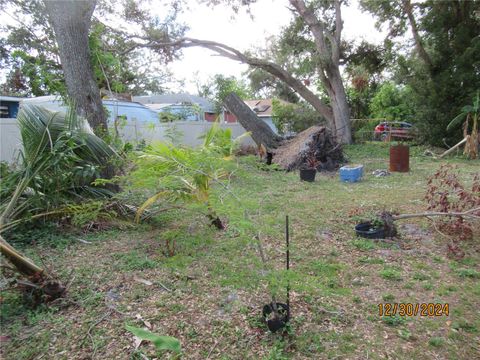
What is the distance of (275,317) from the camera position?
229cm

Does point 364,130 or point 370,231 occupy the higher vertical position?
point 364,130

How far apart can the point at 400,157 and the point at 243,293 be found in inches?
303

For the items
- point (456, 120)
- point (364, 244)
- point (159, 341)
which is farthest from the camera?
point (456, 120)

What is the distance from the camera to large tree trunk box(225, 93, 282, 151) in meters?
11.3

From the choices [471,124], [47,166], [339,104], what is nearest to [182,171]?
[47,166]

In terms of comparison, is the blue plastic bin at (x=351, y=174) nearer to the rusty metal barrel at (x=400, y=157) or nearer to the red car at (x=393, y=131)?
the rusty metal barrel at (x=400, y=157)

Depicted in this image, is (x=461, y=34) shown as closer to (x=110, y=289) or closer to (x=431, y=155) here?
(x=431, y=155)

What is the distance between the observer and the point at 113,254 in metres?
3.54

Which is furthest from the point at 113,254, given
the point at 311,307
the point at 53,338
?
the point at 311,307

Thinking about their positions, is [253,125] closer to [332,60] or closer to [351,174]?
[351,174]

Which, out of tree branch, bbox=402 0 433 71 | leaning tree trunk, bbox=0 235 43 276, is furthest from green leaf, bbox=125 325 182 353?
tree branch, bbox=402 0 433 71

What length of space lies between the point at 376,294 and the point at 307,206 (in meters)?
2.81

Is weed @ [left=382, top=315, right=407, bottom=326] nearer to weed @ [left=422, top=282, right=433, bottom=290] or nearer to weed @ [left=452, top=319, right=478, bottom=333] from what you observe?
weed @ [left=452, top=319, right=478, bottom=333]
